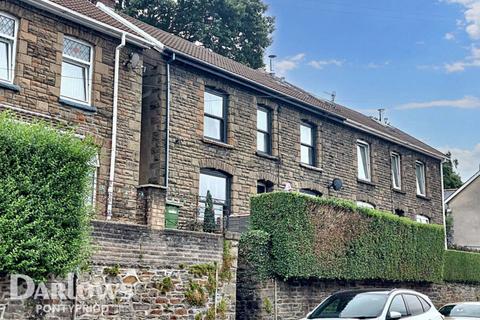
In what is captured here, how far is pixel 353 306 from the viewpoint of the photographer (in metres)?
11.7

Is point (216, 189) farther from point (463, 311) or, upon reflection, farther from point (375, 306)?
point (375, 306)

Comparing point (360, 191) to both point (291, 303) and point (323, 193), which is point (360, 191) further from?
point (291, 303)

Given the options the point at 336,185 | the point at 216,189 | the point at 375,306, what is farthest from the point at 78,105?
the point at 336,185

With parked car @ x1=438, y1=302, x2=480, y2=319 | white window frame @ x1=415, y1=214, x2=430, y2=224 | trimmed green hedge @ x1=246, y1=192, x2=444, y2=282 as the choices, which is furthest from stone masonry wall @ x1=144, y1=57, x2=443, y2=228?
parked car @ x1=438, y1=302, x2=480, y2=319

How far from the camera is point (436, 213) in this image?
103 feet

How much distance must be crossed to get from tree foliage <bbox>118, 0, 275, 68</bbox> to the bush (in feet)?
92.7

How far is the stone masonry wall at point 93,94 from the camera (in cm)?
1490

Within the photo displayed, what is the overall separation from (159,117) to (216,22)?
2189 centimetres

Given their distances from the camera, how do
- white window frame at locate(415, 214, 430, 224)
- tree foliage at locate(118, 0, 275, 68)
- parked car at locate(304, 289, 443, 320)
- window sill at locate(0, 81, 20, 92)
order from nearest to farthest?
parked car at locate(304, 289, 443, 320) → window sill at locate(0, 81, 20, 92) → white window frame at locate(415, 214, 430, 224) → tree foliage at locate(118, 0, 275, 68)

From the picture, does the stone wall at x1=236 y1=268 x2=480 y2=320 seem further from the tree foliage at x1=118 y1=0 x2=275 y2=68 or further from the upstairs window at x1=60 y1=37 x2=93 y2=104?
the tree foliage at x1=118 y1=0 x2=275 y2=68

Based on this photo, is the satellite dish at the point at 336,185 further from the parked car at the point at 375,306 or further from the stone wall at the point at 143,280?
the parked car at the point at 375,306

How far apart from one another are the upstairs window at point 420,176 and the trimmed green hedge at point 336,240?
996 centimetres

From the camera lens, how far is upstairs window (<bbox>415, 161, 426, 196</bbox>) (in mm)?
30703

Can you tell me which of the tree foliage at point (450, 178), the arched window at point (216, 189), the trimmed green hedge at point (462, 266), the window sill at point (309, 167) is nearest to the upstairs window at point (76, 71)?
the arched window at point (216, 189)
